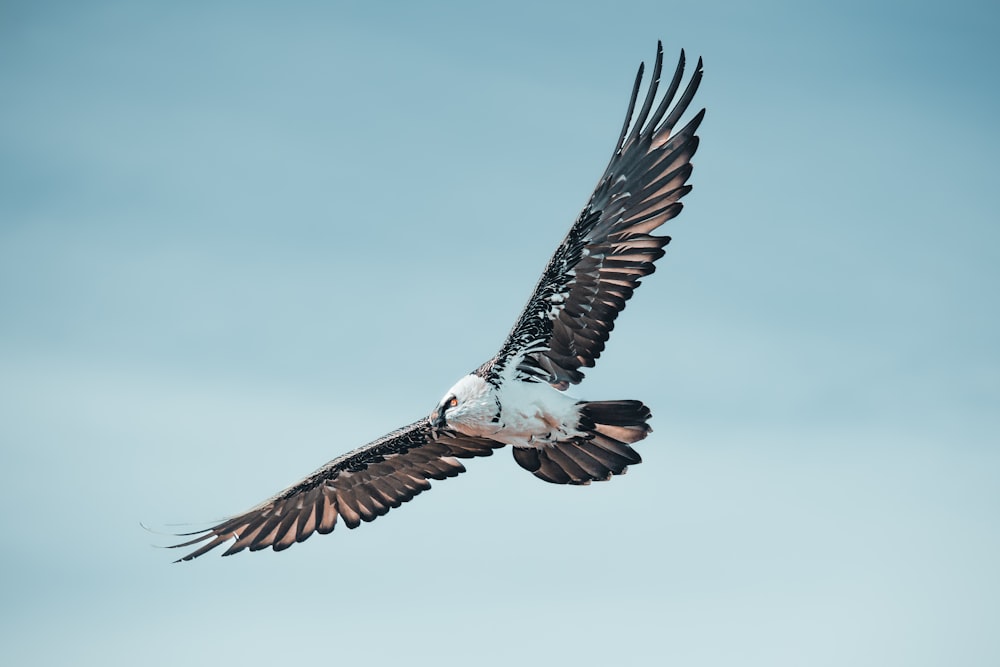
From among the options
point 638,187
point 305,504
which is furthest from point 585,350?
point 305,504

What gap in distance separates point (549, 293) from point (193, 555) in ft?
18.6

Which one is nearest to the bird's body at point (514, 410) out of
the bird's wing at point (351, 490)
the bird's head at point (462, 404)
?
the bird's head at point (462, 404)

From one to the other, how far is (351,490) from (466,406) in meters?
3.02

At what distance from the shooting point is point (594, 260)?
13453mm

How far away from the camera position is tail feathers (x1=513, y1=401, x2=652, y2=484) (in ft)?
43.5

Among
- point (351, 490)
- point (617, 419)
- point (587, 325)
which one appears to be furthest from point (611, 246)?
point (351, 490)

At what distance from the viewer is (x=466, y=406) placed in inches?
531

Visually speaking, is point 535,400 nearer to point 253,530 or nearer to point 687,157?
point 687,157

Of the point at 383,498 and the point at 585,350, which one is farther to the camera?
the point at 383,498

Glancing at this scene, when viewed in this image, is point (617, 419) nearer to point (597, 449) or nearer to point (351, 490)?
point (597, 449)

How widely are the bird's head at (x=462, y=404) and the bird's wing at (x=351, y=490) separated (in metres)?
1.21

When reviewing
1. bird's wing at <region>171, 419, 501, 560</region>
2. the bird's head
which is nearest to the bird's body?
the bird's head

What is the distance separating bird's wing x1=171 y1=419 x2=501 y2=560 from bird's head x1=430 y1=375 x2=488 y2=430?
121 centimetres

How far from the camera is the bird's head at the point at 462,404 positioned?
13492mm
